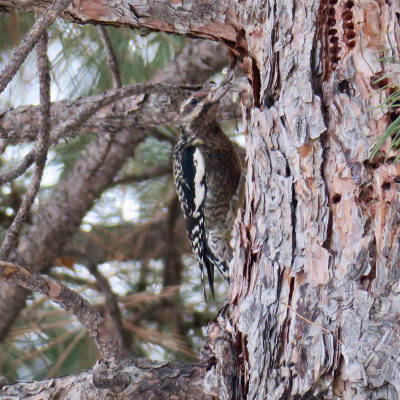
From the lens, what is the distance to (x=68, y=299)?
1.55m

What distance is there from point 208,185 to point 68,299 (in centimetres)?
127

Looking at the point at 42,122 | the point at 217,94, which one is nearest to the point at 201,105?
the point at 217,94

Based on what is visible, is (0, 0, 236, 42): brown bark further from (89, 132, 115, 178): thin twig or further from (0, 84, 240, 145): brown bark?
(89, 132, 115, 178): thin twig

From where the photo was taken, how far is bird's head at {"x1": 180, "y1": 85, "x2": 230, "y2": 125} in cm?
256

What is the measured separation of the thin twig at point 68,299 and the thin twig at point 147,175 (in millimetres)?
1863

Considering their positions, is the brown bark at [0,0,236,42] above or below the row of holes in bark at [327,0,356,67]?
above

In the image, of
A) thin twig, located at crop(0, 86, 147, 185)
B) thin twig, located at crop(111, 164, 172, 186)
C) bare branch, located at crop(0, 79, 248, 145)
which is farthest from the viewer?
thin twig, located at crop(111, 164, 172, 186)

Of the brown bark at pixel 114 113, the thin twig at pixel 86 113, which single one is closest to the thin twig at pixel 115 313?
the brown bark at pixel 114 113

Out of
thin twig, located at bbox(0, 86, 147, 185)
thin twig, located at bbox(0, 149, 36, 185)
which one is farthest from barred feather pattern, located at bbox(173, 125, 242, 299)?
thin twig, located at bbox(0, 149, 36, 185)

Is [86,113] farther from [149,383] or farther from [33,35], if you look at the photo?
[149,383]

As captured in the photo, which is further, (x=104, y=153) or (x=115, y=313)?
(x=115, y=313)

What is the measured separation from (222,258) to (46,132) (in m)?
1.02

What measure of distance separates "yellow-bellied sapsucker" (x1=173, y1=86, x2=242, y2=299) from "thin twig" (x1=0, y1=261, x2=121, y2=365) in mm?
1127

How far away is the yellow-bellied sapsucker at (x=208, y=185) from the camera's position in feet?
8.97
